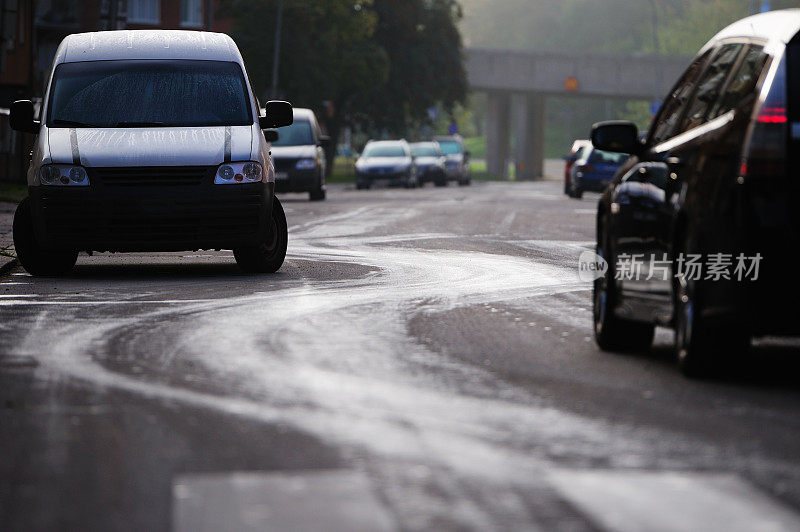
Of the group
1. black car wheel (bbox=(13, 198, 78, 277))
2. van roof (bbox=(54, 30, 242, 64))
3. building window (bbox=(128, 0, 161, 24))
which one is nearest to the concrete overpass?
building window (bbox=(128, 0, 161, 24))

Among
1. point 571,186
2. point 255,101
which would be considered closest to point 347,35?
point 571,186

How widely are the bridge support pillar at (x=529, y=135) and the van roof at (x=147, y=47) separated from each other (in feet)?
251

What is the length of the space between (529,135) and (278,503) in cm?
8929

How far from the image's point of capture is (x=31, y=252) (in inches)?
597

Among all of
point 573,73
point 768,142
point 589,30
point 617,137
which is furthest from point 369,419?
point 589,30

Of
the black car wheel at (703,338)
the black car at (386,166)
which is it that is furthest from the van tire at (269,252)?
the black car at (386,166)

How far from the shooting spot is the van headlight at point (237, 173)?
14766mm

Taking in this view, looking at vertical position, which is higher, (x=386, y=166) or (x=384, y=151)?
(x=384, y=151)

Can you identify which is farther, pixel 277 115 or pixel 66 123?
pixel 277 115

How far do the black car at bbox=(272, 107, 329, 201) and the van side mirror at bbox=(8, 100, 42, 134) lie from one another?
67.5 ft

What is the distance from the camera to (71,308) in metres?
11.9

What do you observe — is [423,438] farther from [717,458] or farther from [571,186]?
[571,186]

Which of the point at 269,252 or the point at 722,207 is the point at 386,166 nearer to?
the point at 269,252

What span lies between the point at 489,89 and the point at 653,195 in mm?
81484
